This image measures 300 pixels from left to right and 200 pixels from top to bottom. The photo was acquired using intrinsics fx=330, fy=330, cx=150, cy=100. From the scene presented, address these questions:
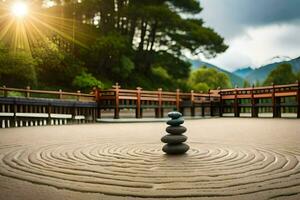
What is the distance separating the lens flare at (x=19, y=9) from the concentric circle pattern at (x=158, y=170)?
20.0 metres

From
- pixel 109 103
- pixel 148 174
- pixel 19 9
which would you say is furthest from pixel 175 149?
pixel 19 9

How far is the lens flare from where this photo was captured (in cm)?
2357

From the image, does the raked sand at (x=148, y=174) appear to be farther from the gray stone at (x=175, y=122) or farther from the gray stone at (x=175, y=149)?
the gray stone at (x=175, y=122)

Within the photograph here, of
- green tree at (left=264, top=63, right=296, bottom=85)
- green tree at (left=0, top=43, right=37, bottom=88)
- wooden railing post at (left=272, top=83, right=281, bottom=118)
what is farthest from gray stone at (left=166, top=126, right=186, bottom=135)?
green tree at (left=264, top=63, right=296, bottom=85)

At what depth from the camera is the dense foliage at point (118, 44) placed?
2616 cm

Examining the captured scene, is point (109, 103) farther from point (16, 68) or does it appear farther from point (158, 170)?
point (158, 170)

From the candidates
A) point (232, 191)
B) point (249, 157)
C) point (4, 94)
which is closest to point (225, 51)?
point (4, 94)

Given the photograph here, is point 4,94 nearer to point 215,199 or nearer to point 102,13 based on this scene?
point 215,199

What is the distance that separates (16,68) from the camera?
21266 millimetres

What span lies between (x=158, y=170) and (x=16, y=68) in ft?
63.2

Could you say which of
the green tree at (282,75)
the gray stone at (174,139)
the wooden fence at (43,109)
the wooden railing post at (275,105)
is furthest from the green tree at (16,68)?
the green tree at (282,75)

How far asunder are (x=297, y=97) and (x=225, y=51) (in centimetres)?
1435

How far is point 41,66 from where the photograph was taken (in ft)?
85.1

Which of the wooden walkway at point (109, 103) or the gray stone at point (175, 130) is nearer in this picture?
the gray stone at point (175, 130)
